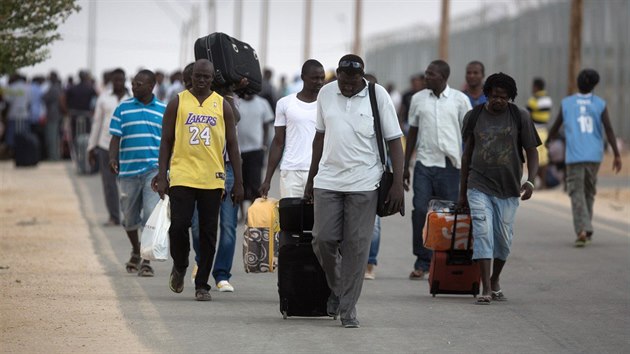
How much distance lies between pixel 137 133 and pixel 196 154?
2.50 m

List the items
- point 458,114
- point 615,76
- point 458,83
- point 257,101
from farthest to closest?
point 458,83 < point 615,76 < point 257,101 < point 458,114

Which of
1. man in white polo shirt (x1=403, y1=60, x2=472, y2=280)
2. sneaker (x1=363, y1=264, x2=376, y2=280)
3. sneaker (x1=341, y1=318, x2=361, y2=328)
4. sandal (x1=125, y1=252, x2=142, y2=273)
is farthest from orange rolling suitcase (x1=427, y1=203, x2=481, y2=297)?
sandal (x1=125, y1=252, x2=142, y2=273)

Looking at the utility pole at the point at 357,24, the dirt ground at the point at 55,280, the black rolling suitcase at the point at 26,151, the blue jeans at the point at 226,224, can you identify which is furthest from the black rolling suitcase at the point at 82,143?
the utility pole at the point at 357,24

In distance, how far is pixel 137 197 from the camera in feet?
45.8

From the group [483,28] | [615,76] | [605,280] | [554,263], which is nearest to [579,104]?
[554,263]

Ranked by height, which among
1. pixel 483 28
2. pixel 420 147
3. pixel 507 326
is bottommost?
pixel 507 326

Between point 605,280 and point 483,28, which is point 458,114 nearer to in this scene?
point 605,280

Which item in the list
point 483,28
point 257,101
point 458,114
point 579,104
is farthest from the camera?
point 483,28

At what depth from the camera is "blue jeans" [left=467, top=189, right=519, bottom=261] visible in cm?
1215

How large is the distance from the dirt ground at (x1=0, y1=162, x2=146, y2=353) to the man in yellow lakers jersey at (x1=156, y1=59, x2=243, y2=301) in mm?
889

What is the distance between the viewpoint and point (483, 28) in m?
46.8

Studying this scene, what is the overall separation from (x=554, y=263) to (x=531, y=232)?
3.69 meters

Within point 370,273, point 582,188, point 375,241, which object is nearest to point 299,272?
point 375,241

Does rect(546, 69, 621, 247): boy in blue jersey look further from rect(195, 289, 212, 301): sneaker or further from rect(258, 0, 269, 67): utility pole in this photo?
rect(258, 0, 269, 67): utility pole
